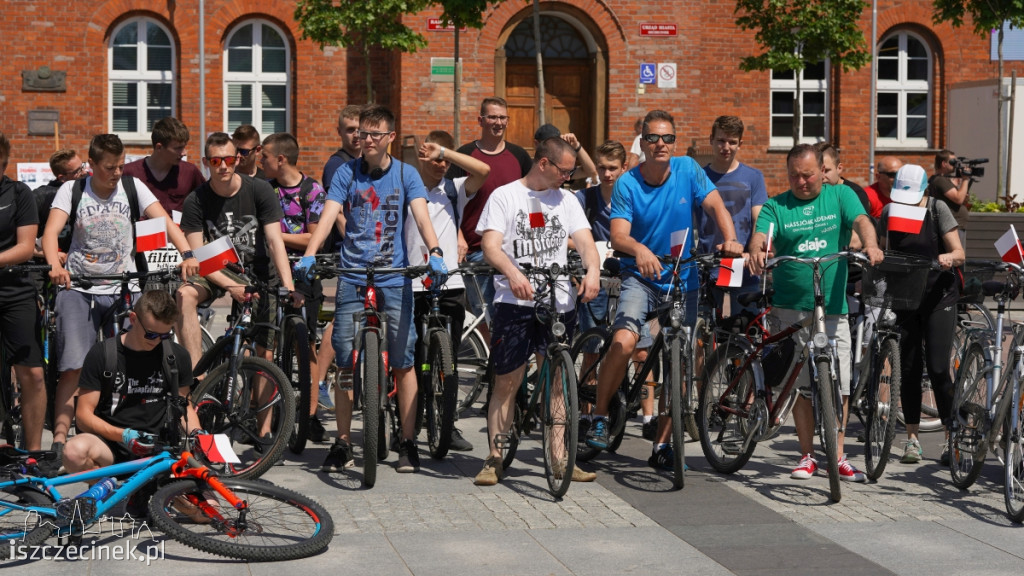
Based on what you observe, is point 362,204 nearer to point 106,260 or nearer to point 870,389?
point 106,260

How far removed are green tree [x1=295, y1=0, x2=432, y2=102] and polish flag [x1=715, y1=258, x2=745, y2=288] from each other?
49.5ft

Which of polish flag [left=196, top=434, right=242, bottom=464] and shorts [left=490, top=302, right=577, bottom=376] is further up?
shorts [left=490, top=302, right=577, bottom=376]

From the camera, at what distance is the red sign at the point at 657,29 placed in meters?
25.6

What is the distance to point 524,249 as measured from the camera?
7.50 metres

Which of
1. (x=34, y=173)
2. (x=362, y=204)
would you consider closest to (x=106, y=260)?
(x=362, y=204)

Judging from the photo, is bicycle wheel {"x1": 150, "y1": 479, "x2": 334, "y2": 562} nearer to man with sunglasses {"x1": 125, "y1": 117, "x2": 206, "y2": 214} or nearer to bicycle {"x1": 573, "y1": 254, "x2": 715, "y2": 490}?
bicycle {"x1": 573, "y1": 254, "x2": 715, "y2": 490}

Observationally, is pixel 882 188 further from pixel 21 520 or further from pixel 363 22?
pixel 363 22

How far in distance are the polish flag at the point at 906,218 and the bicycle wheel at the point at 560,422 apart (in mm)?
2173

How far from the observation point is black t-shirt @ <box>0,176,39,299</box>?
7496 millimetres

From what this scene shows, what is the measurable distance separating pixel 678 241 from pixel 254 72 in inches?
791

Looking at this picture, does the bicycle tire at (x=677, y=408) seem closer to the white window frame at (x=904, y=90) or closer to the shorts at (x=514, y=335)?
the shorts at (x=514, y=335)

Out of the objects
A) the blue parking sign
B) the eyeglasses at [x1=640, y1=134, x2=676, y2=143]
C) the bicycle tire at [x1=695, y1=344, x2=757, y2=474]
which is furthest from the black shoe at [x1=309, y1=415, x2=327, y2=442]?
the blue parking sign

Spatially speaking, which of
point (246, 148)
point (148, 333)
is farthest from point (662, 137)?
point (246, 148)

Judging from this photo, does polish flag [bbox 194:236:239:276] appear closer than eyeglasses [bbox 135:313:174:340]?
No
